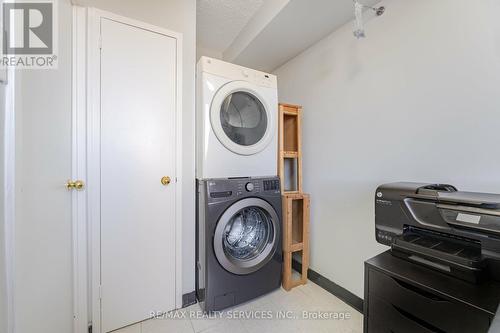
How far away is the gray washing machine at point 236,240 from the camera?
4.78ft

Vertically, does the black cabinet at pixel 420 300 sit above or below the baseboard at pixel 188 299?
above

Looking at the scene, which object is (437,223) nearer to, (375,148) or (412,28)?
(375,148)

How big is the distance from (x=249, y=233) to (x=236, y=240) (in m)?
0.13

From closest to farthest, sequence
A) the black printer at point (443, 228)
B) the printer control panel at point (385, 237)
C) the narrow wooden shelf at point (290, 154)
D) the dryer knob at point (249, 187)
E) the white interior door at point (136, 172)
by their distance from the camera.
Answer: the black printer at point (443, 228)
the printer control panel at point (385, 237)
the white interior door at point (136, 172)
the dryer knob at point (249, 187)
the narrow wooden shelf at point (290, 154)

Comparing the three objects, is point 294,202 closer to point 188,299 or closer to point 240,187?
point 240,187

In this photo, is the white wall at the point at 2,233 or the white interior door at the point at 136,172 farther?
the white interior door at the point at 136,172

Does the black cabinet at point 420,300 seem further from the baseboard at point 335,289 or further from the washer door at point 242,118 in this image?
the washer door at point 242,118

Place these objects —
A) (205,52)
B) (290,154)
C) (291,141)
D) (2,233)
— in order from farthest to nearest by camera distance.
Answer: (205,52) → (291,141) → (290,154) → (2,233)

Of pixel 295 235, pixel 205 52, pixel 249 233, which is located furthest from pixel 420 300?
pixel 205 52

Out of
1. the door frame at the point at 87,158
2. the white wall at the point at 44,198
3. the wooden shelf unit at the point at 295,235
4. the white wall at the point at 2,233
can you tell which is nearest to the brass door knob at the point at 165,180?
the door frame at the point at 87,158

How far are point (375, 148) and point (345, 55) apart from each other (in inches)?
31.5

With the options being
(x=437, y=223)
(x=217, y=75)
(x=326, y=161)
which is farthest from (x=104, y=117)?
(x=437, y=223)

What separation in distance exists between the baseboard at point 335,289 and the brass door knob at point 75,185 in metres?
1.92

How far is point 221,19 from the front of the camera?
198 centimetres
